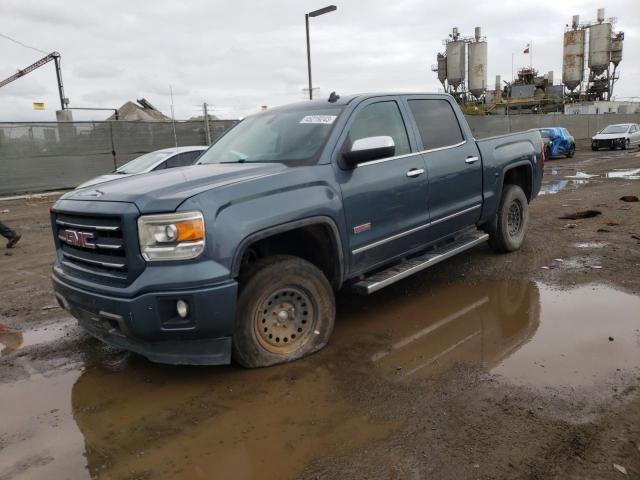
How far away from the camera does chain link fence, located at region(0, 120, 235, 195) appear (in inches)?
645

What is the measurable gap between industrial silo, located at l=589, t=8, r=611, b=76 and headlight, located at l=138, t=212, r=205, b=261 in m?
72.6

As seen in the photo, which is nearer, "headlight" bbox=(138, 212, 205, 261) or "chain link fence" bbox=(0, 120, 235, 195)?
"headlight" bbox=(138, 212, 205, 261)

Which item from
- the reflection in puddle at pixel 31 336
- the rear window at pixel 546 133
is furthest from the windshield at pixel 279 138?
the rear window at pixel 546 133

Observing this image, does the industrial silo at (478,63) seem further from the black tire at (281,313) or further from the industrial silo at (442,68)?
the black tire at (281,313)

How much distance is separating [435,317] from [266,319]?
171 cm

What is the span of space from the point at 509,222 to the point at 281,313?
3935mm

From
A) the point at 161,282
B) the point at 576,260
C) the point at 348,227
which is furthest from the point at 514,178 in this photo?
the point at 161,282

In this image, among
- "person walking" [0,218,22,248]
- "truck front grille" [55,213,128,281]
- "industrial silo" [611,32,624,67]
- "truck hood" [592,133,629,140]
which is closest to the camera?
"truck front grille" [55,213,128,281]

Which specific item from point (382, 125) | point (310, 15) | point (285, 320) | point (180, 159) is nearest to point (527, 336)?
point (285, 320)

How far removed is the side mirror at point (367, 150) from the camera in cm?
388

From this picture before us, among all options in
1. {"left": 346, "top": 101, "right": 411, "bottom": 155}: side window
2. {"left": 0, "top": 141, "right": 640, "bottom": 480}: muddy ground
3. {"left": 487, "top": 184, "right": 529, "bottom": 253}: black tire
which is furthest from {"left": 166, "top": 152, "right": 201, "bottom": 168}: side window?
{"left": 346, "top": 101, "right": 411, "bottom": 155}: side window

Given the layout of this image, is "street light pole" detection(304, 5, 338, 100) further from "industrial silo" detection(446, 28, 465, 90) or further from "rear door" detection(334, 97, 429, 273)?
"industrial silo" detection(446, 28, 465, 90)

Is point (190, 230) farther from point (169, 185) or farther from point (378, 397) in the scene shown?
point (378, 397)

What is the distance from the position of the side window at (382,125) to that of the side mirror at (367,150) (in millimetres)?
303
